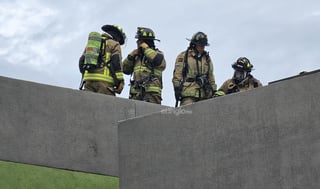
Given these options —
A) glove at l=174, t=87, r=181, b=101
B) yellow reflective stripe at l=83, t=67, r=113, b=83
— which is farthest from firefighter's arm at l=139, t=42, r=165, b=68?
yellow reflective stripe at l=83, t=67, r=113, b=83

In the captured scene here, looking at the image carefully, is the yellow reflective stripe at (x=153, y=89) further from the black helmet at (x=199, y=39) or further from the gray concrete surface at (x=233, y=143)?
the gray concrete surface at (x=233, y=143)

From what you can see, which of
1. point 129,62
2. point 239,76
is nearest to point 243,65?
point 239,76

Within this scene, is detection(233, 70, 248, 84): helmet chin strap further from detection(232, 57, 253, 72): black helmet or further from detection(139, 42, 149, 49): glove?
detection(139, 42, 149, 49): glove

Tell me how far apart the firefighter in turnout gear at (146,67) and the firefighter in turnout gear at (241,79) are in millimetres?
1440

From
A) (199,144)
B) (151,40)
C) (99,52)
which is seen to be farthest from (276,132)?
(151,40)

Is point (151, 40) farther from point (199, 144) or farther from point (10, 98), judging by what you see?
point (199, 144)

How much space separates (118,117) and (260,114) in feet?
10.8

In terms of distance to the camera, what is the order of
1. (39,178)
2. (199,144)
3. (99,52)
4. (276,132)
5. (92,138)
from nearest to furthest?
(276,132), (199,144), (39,178), (92,138), (99,52)

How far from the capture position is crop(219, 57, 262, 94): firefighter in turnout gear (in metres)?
14.6

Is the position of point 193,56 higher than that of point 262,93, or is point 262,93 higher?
point 193,56

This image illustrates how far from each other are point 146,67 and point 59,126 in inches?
114

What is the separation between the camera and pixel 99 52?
12.9 meters

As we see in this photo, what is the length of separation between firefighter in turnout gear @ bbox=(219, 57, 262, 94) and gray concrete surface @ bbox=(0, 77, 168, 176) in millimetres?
3296

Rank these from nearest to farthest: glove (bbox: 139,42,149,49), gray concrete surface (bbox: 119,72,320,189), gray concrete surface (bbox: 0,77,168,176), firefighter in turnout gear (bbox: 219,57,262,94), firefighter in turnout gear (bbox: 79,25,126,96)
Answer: gray concrete surface (bbox: 119,72,320,189) → gray concrete surface (bbox: 0,77,168,176) → firefighter in turnout gear (bbox: 79,25,126,96) → glove (bbox: 139,42,149,49) → firefighter in turnout gear (bbox: 219,57,262,94)
